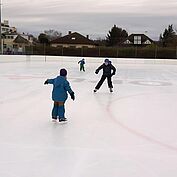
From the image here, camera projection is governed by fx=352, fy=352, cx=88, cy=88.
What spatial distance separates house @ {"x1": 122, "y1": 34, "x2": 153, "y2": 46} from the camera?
184ft

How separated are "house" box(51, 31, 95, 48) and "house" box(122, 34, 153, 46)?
5.93m

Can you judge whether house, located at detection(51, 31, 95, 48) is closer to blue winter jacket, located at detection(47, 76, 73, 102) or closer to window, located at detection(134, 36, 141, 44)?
window, located at detection(134, 36, 141, 44)

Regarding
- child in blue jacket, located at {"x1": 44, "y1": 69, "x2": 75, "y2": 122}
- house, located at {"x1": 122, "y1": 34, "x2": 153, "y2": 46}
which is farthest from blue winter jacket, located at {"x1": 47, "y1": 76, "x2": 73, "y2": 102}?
house, located at {"x1": 122, "y1": 34, "x2": 153, "y2": 46}

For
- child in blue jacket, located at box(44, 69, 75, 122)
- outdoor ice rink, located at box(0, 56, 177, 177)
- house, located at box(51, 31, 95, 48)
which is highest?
house, located at box(51, 31, 95, 48)

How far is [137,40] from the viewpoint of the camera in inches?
2228

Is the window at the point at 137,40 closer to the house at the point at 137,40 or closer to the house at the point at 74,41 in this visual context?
→ the house at the point at 137,40

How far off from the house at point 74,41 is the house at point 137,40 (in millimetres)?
5925

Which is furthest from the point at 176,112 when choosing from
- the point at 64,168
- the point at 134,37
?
the point at 134,37

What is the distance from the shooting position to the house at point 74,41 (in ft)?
174

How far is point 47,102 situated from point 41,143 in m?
2.83

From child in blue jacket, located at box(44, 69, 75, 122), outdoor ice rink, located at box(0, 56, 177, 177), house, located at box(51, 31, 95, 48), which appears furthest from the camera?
house, located at box(51, 31, 95, 48)

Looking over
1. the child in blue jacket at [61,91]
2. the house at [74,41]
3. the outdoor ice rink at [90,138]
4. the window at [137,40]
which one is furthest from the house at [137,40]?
the child in blue jacket at [61,91]

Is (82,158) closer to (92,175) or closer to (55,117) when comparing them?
(92,175)

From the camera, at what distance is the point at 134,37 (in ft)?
187
